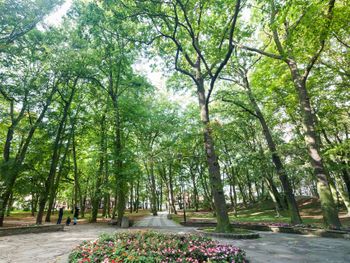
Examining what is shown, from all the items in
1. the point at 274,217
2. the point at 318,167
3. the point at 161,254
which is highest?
the point at 318,167

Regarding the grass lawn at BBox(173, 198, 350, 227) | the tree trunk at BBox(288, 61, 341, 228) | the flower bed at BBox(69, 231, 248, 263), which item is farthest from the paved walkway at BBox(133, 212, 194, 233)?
the flower bed at BBox(69, 231, 248, 263)

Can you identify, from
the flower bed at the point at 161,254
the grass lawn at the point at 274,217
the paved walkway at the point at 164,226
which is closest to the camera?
the flower bed at the point at 161,254

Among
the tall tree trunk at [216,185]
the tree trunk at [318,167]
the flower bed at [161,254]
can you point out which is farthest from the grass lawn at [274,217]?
the flower bed at [161,254]

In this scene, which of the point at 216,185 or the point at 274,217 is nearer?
the point at 216,185

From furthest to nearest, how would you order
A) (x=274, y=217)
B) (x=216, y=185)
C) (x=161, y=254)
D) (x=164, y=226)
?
(x=274, y=217) < (x=164, y=226) < (x=216, y=185) < (x=161, y=254)

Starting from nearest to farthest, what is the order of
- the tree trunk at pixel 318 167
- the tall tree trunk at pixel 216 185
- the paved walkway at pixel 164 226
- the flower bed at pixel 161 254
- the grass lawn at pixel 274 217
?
the flower bed at pixel 161 254, the tree trunk at pixel 318 167, the tall tree trunk at pixel 216 185, the paved walkway at pixel 164 226, the grass lawn at pixel 274 217

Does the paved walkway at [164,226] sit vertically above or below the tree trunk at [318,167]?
below

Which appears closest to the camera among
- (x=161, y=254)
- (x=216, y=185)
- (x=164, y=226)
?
(x=161, y=254)

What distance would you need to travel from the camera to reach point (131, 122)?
63.4ft

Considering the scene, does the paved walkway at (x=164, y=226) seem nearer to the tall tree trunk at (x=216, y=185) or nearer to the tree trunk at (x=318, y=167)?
the tall tree trunk at (x=216, y=185)

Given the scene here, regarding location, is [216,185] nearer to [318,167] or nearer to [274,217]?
[318,167]

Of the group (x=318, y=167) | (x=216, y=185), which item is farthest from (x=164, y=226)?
(x=318, y=167)

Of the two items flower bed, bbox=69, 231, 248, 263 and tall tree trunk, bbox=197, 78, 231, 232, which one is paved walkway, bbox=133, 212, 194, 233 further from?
flower bed, bbox=69, 231, 248, 263

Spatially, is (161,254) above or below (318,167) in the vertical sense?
below
